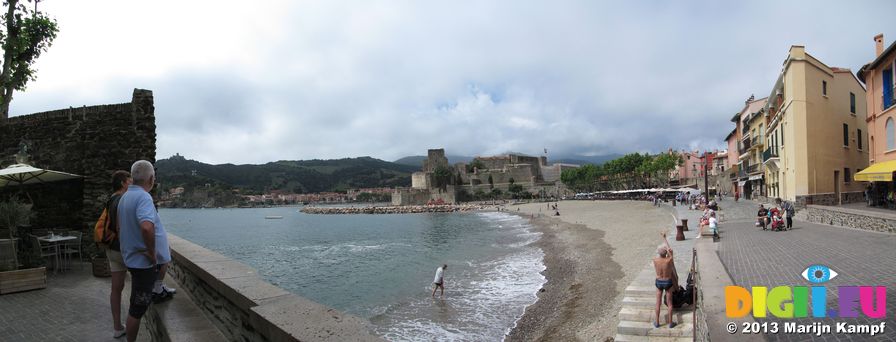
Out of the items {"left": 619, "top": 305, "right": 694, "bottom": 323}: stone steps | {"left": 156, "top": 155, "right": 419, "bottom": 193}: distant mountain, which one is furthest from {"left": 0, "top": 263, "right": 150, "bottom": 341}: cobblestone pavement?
{"left": 156, "top": 155, "right": 419, "bottom": 193}: distant mountain

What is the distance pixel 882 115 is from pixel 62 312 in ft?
79.1

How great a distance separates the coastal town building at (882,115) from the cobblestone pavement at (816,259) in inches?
143

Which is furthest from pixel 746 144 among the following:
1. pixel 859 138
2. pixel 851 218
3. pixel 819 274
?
pixel 819 274

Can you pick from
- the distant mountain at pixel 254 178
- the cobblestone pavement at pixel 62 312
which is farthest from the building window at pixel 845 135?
the distant mountain at pixel 254 178

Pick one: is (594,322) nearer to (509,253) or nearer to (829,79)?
(509,253)

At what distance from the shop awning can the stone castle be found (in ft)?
237

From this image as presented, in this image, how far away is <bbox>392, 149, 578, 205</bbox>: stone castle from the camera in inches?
3511

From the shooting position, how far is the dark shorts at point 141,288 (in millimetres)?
3490

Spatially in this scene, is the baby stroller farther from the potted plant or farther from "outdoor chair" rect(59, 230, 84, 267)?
"outdoor chair" rect(59, 230, 84, 267)

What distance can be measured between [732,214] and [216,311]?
26.0 metres

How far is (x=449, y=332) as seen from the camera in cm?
1054

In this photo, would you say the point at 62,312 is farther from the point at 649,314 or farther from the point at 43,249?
the point at 649,314

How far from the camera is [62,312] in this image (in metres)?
5.34

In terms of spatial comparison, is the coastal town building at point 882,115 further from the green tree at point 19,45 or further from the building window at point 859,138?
the green tree at point 19,45
